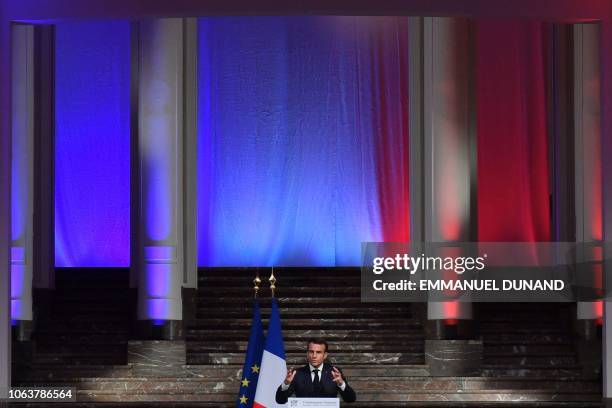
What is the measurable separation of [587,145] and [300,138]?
3.96m

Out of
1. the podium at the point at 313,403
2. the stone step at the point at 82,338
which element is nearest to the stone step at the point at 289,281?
the stone step at the point at 82,338

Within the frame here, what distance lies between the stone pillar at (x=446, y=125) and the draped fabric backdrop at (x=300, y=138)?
9.32 feet

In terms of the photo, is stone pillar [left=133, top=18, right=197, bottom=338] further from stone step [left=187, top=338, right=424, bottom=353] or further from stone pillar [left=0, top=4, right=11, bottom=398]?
stone pillar [left=0, top=4, right=11, bottom=398]

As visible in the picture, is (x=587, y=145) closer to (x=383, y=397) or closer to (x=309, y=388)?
(x=383, y=397)

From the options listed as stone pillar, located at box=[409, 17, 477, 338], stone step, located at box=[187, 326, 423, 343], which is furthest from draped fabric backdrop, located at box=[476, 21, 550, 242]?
stone step, located at box=[187, 326, 423, 343]

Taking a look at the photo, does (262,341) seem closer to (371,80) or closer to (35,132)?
(35,132)

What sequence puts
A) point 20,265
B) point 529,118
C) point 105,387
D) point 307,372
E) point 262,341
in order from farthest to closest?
point 529,118, point 20,265, point 105,387, point 262,341, point 307,372

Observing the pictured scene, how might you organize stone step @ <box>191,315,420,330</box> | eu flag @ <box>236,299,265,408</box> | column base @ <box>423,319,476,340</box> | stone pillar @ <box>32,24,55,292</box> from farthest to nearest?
stone pillar @ <box>32,24,55,292</box>
stone step @ <box>191,315,420,330</box>
column base @ <box>423,319,476,340</box>
eu flag @ <box>236,299,265,408</box>

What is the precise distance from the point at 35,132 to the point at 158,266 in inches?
80.5

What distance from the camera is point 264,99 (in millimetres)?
15203

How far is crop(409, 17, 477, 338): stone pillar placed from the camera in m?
12.2

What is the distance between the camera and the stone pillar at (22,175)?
12.2 meters

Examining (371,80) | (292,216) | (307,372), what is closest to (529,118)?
(371,80)

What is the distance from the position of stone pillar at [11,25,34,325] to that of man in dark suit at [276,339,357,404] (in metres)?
4.86
